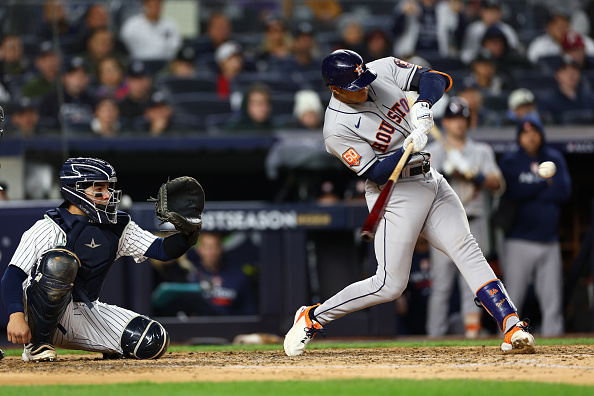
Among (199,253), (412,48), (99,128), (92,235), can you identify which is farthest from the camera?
(412,48)

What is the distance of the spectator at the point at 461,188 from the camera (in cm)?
687

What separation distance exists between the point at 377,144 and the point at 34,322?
6.08ft

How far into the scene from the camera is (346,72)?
14.3 feet

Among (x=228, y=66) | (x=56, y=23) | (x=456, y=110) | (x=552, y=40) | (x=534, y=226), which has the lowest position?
(x=534, y=226)

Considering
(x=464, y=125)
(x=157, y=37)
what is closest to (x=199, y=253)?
(x=464, y=125)

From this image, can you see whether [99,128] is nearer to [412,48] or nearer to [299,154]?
[299,154]

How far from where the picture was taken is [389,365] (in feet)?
13.2

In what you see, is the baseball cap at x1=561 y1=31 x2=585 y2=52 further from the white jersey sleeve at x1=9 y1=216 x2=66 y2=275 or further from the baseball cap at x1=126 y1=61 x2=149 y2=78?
the white jersey sleeve at x1=9 y1=216 x2=66 y2=275

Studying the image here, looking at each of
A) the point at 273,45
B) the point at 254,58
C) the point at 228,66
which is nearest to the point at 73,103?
the point at 228,66

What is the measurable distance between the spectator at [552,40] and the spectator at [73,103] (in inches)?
186

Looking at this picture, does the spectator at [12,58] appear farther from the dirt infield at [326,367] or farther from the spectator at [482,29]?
the dirt infield at [326,367]

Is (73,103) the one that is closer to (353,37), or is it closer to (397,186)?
(353,37)

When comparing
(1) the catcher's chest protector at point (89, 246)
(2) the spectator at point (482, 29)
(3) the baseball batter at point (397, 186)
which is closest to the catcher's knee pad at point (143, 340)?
(1) the catcher's chest protector at point (89, 246)

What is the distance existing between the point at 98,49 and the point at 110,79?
0.52 metres
